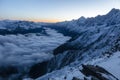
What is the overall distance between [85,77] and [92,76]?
1.68m

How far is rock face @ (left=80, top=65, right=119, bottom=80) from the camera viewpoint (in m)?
51.0

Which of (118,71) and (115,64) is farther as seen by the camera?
(115,64)

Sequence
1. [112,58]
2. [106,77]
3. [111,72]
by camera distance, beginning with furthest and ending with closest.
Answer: [112,58]
[111,72]
[106,77]

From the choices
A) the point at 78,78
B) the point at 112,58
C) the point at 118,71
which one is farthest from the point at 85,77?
the point at 112,58

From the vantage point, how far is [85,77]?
5153cm

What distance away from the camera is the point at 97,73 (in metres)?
52.5

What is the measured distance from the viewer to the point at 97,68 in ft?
184

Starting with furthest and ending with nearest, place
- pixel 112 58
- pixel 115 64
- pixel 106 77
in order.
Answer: pixel 112 58 < pixel 115 64 < pixel 106 77

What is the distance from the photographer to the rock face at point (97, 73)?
51.0 m

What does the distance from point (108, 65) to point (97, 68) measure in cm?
582

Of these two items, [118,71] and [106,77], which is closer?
[106,77]

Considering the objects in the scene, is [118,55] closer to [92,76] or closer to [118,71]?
[118,71]

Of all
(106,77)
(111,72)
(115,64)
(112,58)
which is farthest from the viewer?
(112,58)

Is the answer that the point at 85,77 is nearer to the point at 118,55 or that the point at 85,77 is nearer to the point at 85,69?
the point at 85,69
